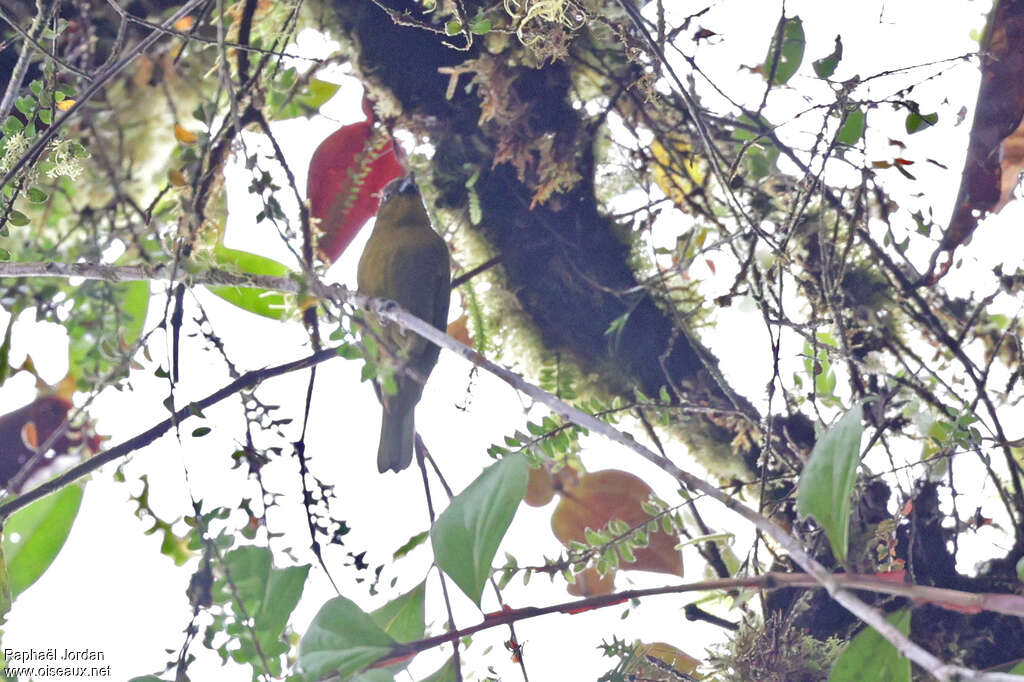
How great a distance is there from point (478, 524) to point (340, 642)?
0.14 meters

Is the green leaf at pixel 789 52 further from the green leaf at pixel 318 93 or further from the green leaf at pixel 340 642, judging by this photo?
the green leaf at pixel 340 642

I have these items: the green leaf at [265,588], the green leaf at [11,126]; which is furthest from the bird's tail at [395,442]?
the green leaf at [11,126]

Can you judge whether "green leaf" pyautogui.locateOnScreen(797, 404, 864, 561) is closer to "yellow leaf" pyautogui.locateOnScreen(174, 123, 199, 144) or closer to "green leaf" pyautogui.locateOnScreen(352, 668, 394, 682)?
"green leaf" pyautogui.locateOnScreen(352, 668, 394, 682)

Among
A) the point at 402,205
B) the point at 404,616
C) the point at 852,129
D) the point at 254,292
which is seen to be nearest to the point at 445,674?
the point at 404,616

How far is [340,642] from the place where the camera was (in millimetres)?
606

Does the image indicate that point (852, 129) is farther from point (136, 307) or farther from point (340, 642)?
point (136, 307)

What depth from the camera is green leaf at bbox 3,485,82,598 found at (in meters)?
0.90

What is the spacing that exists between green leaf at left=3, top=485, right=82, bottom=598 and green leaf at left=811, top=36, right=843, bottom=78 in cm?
101

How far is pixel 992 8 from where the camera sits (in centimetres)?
91

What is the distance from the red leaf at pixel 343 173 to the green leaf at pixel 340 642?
539 millimetres

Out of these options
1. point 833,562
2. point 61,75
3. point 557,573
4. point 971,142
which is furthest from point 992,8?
point 61,75

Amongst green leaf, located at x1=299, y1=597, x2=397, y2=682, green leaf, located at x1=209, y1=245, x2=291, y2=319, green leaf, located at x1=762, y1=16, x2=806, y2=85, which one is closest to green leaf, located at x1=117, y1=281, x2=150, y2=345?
green leaf, located at x1=209, y1=245, x2=291, y2=319

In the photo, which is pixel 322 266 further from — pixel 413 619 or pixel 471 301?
pixel 413 619

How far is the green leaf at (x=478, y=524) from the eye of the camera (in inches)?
24.9
